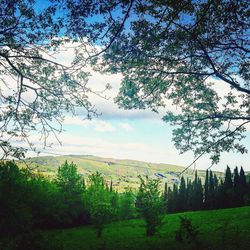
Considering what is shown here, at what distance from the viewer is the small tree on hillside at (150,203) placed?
128 feet

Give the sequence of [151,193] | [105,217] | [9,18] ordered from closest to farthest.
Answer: [9,18]
[151,193]
[105,217]

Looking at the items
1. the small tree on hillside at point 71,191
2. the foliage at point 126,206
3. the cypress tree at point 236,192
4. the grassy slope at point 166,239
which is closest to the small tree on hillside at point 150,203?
the grassy slope at point 166,239

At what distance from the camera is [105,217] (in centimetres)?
4616

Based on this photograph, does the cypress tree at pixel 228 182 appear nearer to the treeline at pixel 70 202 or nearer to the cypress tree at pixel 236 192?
the cypress tree at pixel 236 192

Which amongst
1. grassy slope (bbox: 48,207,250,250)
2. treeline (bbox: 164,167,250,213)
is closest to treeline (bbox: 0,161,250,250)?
treeline (bbox: 164,167,250,213)

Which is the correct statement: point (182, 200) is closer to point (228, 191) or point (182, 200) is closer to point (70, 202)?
point (228, 191)

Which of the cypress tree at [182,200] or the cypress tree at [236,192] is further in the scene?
the cypress tree at [182,200]

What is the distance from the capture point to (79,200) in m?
64.1

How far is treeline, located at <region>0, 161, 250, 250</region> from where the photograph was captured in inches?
825

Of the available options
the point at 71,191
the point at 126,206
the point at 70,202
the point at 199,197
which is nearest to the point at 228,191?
the point at 199,197

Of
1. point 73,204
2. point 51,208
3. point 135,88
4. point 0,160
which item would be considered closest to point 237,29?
point 135,88

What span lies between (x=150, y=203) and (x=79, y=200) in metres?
29.9

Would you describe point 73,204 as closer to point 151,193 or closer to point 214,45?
point 151,193

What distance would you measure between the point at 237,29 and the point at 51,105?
7506 mm
